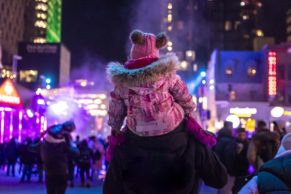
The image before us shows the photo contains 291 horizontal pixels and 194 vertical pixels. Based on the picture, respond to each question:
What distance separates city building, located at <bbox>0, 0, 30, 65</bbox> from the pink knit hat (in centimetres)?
5900

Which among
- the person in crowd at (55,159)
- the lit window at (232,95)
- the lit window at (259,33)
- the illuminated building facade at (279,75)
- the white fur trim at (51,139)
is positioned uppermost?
the lit window at (259,33)

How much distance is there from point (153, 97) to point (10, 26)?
7650cm

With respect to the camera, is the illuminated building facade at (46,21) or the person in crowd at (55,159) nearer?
the person in crowd at (55,159)

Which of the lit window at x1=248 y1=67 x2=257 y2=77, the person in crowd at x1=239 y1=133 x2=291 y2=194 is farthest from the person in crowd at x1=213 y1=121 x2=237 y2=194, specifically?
the lit window at x1=248 y1=67 x2=257 y2=77

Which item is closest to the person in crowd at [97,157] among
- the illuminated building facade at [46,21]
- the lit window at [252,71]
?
the lit window at [252,71]

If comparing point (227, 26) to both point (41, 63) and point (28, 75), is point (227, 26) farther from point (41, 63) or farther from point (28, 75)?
point (28, 75)

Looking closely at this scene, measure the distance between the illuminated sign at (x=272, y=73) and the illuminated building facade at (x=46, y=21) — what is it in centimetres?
4290

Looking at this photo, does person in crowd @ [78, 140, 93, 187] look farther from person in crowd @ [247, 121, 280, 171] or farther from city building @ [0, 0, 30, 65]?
city building @ [0, 0, 30, 65]

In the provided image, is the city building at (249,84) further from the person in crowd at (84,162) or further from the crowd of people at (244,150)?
the crowd of people at (244,150)

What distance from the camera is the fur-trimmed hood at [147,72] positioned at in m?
4.18

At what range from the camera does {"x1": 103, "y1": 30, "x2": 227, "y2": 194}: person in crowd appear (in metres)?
4.06

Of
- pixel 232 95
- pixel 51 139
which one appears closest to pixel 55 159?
pixel 51 139

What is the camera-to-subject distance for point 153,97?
13.7 feet

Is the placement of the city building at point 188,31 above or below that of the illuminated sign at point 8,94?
above
